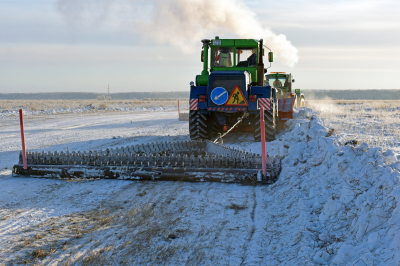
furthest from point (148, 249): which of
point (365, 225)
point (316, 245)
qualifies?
point (365, 225)

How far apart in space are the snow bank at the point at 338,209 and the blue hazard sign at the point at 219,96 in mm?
4639

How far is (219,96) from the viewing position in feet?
34.7

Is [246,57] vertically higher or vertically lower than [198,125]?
higher

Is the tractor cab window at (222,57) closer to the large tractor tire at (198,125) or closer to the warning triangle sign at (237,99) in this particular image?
the warning triangle sign at (237,99)

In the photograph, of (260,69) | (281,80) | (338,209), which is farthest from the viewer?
(281,80)

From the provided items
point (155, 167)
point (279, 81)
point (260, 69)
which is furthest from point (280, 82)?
point (155, 167)

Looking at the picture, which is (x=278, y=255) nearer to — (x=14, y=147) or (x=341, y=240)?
(x=341, y=240)

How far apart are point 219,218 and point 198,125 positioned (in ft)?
21.9

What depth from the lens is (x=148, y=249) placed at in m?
3.64

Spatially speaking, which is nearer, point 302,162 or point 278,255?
point 278,255

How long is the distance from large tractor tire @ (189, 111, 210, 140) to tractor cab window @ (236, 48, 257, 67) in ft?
7.06

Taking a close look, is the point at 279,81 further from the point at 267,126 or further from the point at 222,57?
the point at 267,126

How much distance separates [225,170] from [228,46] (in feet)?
20.9

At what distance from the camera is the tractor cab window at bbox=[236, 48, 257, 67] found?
1159 cm
